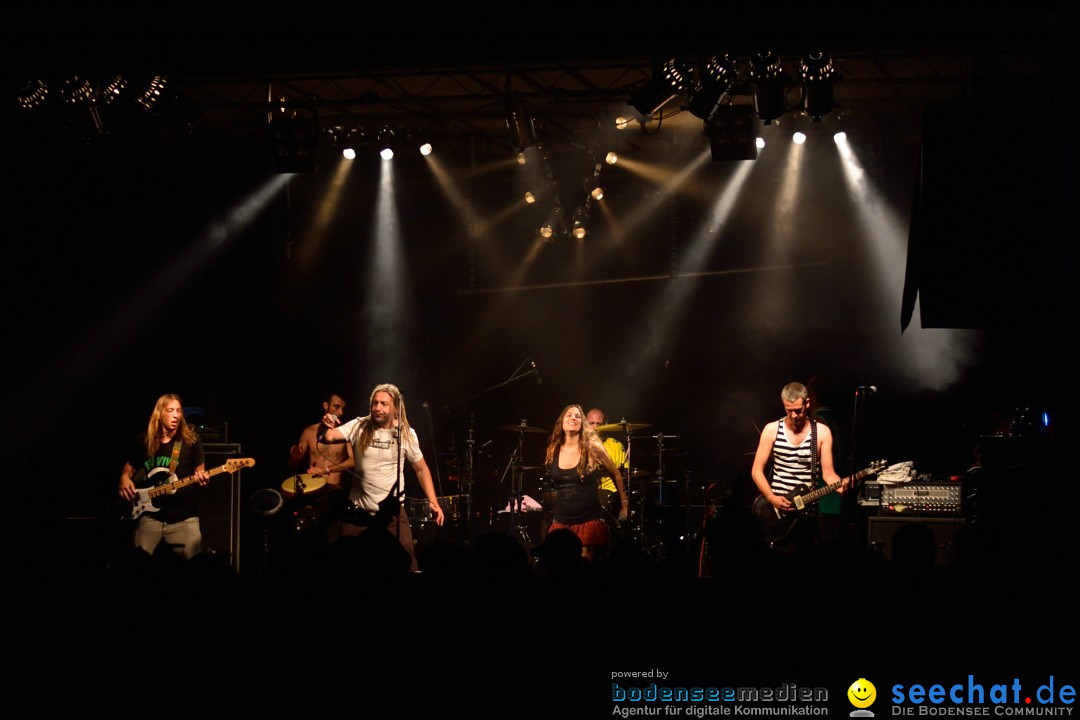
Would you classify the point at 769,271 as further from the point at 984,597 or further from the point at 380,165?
the point at 984,597

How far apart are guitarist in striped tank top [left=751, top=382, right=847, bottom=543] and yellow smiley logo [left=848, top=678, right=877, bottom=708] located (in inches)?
201

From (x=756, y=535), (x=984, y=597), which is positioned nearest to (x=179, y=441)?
(x=756, y=535)

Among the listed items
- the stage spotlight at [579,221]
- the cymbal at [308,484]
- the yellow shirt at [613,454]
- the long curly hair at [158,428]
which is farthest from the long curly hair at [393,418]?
the stage spotlight at [579,221]

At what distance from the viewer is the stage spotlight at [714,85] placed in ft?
27.6

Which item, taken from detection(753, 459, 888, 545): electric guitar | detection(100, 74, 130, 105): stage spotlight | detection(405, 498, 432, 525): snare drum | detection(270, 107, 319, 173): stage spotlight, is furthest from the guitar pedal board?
detection(100, 74, 130, 105): stage spotlight

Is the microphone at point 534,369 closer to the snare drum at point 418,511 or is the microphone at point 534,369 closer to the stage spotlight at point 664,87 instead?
the snare drum at point 418,511

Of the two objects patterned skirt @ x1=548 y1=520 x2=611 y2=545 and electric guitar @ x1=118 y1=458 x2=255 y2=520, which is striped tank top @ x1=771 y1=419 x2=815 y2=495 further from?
electric guitar @ x1=118 y1=458 x2=255 y2=520

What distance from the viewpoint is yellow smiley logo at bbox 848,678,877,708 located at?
2.27 metres

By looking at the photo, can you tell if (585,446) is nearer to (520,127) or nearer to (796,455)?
(796,455)

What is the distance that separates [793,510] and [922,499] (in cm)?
162

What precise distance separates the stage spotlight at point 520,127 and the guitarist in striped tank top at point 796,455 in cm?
448

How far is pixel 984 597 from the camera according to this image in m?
2.30

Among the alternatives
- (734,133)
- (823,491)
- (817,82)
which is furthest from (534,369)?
(823,491)

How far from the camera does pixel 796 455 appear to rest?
24.2 feet
